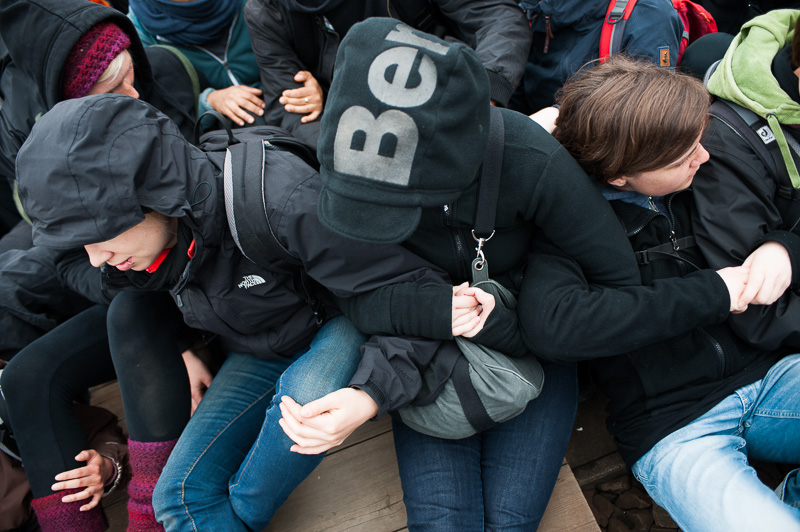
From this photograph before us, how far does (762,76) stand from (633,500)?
4.60ft

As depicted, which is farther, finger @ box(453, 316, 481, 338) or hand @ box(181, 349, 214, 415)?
hand @ box(181, 349, 214, 415)

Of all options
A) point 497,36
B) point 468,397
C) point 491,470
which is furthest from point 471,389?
point 497,36

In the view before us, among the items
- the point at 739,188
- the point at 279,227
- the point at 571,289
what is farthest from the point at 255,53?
the point at 739,188

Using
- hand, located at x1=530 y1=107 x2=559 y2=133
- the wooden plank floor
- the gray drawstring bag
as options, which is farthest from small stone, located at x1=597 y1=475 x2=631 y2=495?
hand, located at x1=530 y1=107 x2=559 y2=133

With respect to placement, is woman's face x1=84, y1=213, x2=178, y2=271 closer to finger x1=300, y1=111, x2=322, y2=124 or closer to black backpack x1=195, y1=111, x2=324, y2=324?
black backpack x1=195, y1=111, x2=324, y2=324

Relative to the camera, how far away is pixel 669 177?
1.35 m

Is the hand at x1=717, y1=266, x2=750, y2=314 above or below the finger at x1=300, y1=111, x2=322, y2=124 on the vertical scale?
below

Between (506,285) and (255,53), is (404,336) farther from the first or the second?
(255,53)

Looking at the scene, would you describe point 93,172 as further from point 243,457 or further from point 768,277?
point 768,277

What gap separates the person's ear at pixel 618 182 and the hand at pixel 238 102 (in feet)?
4.98

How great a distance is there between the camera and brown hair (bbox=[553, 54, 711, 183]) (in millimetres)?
1273

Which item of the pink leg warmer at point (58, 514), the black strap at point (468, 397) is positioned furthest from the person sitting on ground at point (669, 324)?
the pink leg warmer at point (58, 514)

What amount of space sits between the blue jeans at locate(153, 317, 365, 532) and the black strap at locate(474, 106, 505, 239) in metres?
0.60

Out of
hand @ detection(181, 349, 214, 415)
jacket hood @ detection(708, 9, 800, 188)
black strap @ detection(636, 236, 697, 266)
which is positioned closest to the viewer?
jacket hood @ detection(708, 9, 800, 188)
